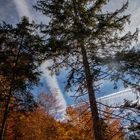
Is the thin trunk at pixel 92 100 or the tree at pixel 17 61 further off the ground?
the tree at pixel 17 61

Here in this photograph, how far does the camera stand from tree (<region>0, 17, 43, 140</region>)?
18625 mm

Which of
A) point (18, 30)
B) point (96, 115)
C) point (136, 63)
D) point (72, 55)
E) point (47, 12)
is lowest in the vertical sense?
point (96, 115)

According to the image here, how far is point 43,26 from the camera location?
15406mm

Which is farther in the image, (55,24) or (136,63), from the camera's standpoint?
(55,24)

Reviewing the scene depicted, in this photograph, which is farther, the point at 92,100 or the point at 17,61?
the point at 17,61

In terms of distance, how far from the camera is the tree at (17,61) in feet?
61.1

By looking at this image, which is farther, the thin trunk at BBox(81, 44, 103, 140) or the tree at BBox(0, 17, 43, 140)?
the tree at BBox(0, 17, 43, 140)

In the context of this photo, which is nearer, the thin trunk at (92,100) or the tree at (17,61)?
the thin trunk at (92,100)

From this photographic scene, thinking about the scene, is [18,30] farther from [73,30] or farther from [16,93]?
[73,30]

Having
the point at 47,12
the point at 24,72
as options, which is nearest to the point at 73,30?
the point at 47,12

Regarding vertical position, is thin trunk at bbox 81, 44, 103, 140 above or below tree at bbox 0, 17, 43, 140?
below

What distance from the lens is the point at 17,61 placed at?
19281 millimetres

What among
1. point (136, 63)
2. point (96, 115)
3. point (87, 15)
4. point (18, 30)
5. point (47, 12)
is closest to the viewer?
point (96, 115)

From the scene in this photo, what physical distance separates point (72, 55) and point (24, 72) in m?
5.38
